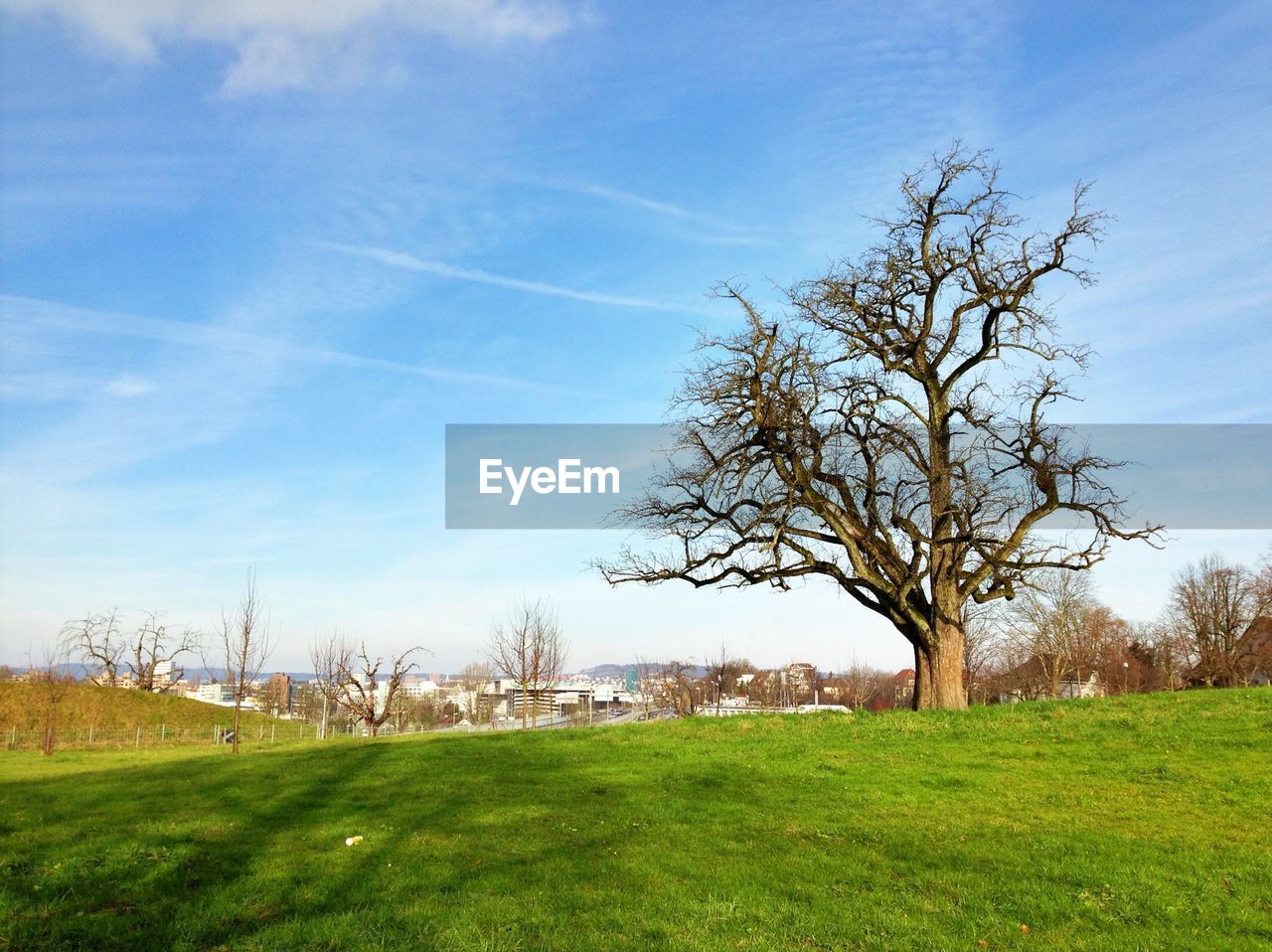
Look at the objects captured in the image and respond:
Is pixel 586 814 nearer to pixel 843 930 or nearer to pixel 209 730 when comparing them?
pixel 843 930

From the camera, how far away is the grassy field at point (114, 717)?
49469 mm

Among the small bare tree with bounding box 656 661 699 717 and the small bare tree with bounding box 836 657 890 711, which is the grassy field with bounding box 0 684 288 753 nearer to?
the small bare tree with bounding box 656 661 699 717

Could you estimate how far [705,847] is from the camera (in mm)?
10750

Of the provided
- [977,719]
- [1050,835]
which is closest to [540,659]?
[977,719]

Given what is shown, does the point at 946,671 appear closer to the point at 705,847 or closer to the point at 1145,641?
the point at 705,847

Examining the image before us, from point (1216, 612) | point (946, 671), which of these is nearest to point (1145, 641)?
point (1216, 612)

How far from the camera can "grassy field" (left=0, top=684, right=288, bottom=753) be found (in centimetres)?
4947

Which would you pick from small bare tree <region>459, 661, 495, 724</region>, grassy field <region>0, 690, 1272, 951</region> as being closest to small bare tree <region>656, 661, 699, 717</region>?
small bare tree <region>459, 661, 495, 724</region>

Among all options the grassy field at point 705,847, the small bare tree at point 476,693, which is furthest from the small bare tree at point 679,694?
the grassy field at point 705,847

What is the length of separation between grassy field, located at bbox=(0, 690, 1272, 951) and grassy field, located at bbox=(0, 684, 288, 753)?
35.3 m

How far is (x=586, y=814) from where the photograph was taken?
512 inches

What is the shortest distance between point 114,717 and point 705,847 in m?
58.1

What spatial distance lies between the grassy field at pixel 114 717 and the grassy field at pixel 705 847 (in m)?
35.3

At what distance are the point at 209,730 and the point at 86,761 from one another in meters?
27.0
